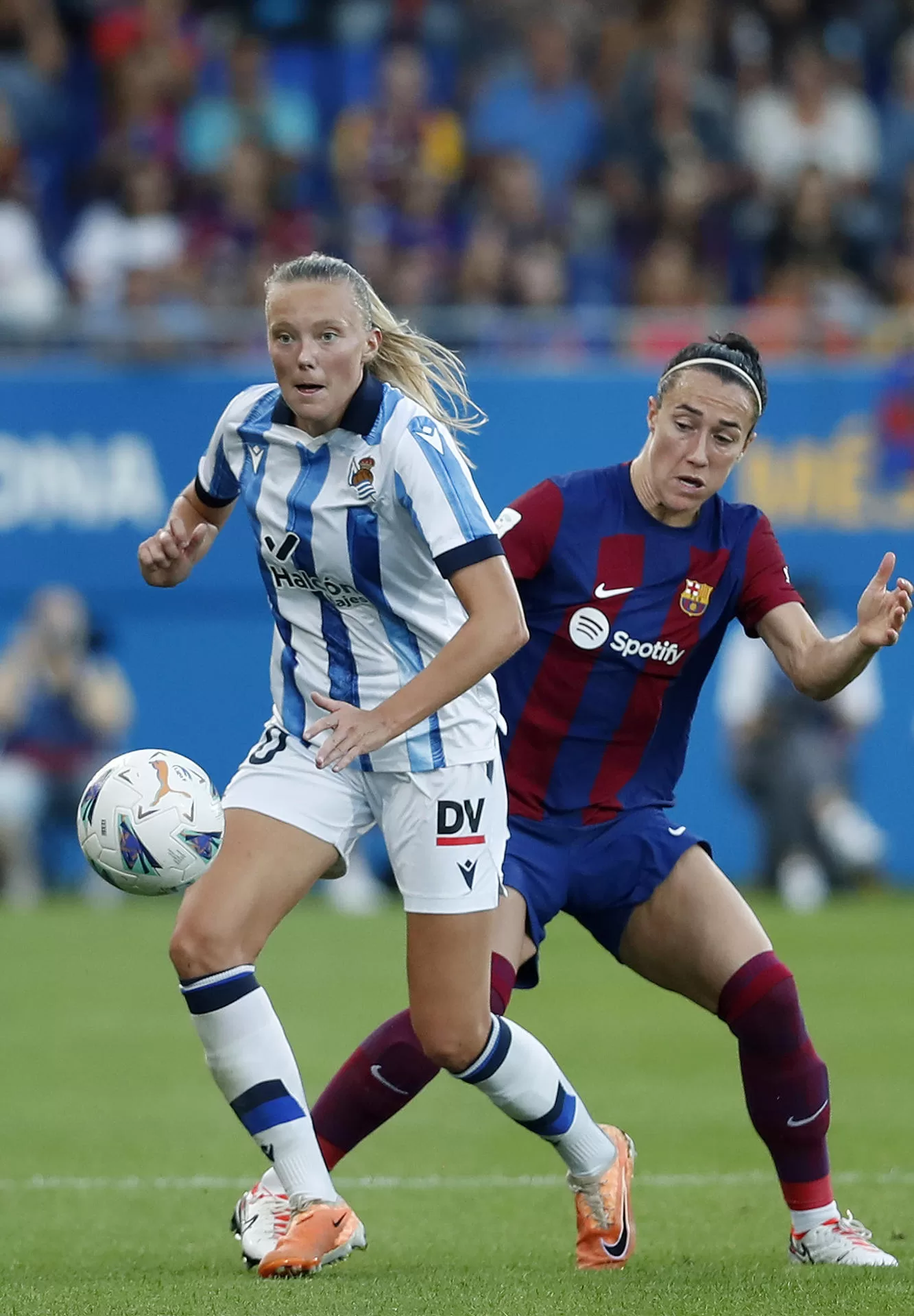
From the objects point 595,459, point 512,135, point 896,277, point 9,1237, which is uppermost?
point 512,135

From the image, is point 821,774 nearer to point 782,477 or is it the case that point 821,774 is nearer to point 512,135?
point 782,477

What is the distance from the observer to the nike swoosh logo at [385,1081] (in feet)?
17.2

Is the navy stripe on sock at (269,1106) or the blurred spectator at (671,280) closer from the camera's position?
the navy stripe on sock at (269,1106)

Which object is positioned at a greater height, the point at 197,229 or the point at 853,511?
the point at 197,229

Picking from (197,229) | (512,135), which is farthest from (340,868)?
(512,135)

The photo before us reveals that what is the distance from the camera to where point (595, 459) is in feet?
44.7

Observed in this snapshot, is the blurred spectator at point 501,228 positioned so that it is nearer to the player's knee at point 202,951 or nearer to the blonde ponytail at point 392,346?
the blonde ponytail at point 392,346

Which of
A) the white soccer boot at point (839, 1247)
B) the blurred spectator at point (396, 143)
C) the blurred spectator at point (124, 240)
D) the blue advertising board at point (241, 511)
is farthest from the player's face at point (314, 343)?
the blurred spectator at point (396, 143)

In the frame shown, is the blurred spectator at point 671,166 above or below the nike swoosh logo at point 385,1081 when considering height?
above

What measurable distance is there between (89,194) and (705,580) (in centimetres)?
974

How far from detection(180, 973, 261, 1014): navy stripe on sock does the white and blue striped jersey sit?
59 centimetres

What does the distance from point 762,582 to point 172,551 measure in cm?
149

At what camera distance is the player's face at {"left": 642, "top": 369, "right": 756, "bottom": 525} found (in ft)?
16.8

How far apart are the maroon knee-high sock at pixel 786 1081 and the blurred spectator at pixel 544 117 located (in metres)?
10.2
